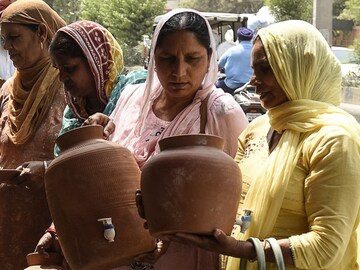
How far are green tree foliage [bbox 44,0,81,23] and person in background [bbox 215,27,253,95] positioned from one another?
77.7 feet

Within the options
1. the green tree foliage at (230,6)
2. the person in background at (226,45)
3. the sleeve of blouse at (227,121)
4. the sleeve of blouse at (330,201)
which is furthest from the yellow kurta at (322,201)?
the green tree foliage at (230,6)

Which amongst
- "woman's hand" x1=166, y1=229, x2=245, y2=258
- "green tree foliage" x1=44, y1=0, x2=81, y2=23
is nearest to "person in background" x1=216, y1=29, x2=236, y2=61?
"woman's hand" x1=166, y1=229, x2=245, y2=258

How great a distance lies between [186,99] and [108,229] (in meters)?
0.61

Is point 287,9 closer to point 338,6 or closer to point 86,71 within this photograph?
point 86,71

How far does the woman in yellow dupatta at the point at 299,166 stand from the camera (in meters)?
2.17

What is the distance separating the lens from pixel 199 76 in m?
2.64

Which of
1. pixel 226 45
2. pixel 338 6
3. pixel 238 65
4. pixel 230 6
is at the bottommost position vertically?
pixel 230 6

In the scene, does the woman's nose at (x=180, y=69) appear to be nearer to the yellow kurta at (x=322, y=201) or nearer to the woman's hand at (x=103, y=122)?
the woman's hand at (x=103, y=122)

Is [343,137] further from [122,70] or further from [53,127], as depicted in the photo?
[53,127]

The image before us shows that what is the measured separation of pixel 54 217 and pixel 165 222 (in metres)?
0.57

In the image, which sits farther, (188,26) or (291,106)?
(188,26)

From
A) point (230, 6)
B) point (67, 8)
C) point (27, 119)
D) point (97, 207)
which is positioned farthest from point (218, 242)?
point (230, 6)

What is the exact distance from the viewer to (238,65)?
32.2 feet

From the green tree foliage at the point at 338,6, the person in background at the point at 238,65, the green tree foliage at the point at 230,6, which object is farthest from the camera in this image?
the green tree foliage at the point at 230,6
